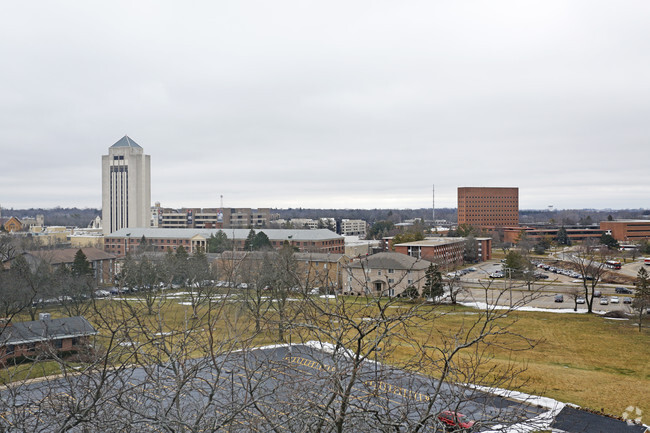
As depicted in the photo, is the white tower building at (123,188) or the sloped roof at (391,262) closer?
the sloped roof at (391,262)

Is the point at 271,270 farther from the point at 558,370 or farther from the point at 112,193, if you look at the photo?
the point at 112,193

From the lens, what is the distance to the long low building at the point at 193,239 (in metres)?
63.2

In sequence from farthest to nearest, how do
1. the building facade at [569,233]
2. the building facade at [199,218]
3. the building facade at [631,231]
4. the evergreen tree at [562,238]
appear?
the building facade at [199,218] < the building facade at [569,233] < the evergreen tree at [562,238] < the building facade at [631,231]

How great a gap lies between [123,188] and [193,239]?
96.2ft

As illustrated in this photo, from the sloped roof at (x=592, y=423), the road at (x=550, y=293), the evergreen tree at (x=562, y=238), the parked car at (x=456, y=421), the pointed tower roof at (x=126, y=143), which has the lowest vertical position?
the road at (x=550, y=293)

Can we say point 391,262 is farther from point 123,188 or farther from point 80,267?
point 123,188

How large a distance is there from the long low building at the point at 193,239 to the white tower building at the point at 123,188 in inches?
718

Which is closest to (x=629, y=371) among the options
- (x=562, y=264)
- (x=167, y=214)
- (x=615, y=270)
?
(x=615, y=270)

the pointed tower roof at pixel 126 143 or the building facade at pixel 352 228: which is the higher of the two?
the pointed tower roof at pixel 126 143

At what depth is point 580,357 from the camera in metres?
19.5

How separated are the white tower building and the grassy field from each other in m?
67.0

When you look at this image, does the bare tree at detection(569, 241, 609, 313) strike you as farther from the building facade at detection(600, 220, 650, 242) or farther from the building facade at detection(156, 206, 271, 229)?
the building facade at detection(156, 206, 271, 229)

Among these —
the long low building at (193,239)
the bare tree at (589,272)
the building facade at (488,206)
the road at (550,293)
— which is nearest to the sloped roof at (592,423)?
the road at (550,293)

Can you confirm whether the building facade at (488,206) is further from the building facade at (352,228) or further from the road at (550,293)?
the road at (550,293)
